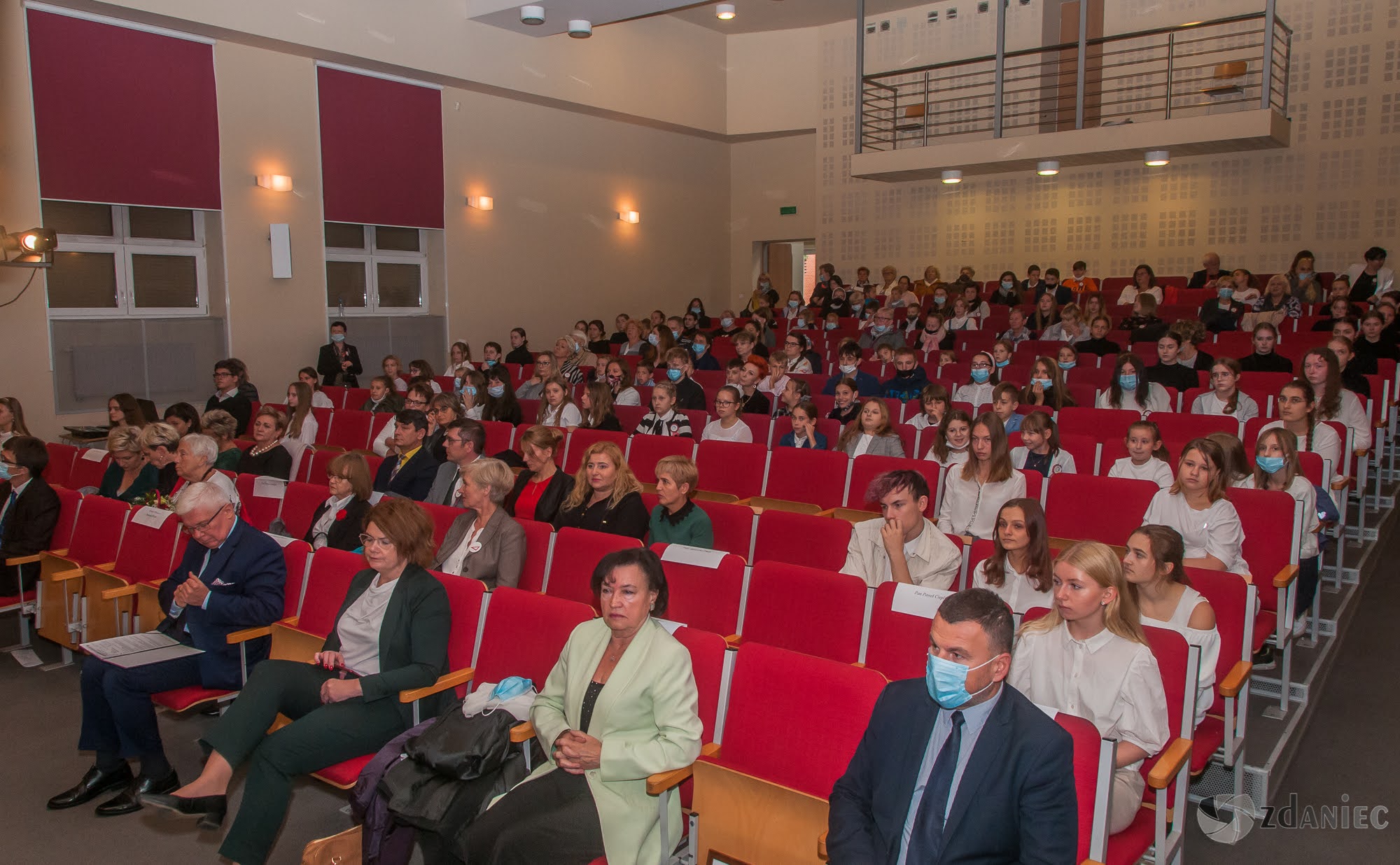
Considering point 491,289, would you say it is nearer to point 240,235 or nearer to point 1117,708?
point 240,235

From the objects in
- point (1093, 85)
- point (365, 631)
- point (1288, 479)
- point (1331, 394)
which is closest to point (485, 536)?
point (365, 631)

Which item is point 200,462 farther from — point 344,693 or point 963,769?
point 963,769

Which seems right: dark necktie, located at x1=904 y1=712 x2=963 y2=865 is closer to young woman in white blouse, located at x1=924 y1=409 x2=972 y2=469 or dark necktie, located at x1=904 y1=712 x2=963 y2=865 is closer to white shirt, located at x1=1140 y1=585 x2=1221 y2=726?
white shirt, located at x1=1140 y1=585 x2=1221 y2=726

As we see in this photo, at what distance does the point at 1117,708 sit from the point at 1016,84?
530 inches

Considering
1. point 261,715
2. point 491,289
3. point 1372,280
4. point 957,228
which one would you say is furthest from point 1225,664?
point 957,228

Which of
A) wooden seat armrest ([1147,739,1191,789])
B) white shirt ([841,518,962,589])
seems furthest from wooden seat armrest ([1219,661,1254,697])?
white shirt ([841,518,962,589])

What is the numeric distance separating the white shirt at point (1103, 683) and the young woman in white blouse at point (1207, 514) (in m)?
1.49

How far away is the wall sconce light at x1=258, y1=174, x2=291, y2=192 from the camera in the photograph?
32.7 ft

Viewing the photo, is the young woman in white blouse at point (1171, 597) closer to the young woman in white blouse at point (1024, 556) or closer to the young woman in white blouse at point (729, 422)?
the young woman in white blouse at point (1024, 556)

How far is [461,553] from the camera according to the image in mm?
4207

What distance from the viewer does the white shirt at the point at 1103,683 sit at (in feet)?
8.55

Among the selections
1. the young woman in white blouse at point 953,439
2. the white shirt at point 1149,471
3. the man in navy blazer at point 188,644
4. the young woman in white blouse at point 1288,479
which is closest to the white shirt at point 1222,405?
the white shirt at point 1149,471

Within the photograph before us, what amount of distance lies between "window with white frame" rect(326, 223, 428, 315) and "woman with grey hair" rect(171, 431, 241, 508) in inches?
251

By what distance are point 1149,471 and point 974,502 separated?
0.98 metres
